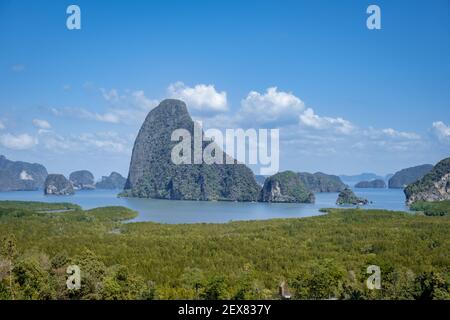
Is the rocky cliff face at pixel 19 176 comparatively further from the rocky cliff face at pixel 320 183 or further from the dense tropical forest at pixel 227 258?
the dense tropical forest at pixel 227 258

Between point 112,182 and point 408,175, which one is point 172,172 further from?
point 408,175

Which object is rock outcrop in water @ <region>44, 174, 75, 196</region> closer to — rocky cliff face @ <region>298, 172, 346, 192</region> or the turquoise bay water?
the turquoise bay water

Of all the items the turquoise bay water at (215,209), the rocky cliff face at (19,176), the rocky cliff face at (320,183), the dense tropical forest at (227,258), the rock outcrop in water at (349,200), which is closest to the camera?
the dense tropical forest at (227,258)

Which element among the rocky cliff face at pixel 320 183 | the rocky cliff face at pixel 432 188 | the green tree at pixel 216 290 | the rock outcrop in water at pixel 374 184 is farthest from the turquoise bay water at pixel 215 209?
the rock outcrop in water at pixel 374 184

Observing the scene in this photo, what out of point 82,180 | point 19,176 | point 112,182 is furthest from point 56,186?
point 112,182
